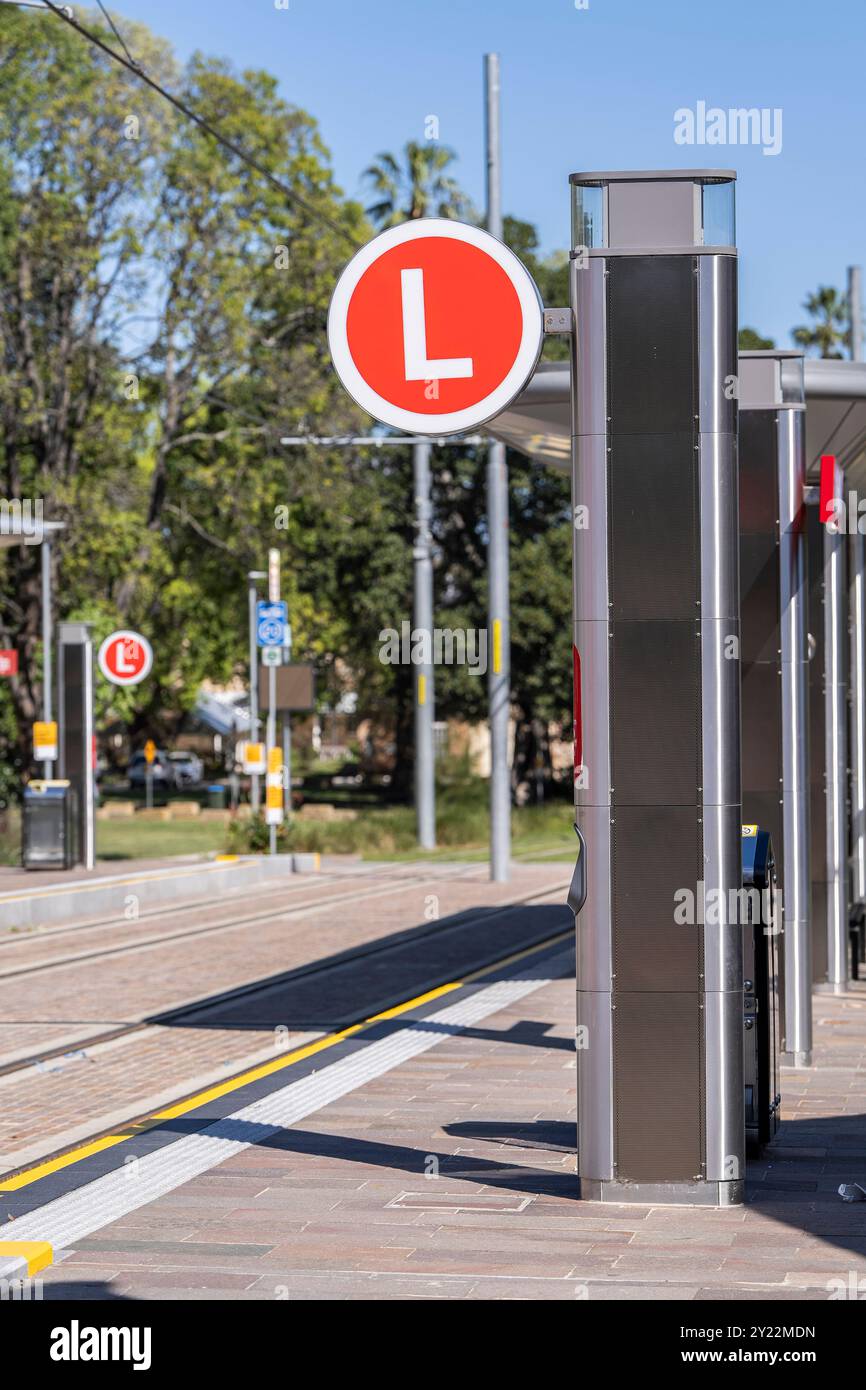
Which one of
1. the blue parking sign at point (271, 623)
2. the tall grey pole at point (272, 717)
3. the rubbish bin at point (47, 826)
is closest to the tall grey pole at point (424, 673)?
the tall grey pole at point (272, 717)

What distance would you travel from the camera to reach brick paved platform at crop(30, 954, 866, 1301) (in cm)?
576

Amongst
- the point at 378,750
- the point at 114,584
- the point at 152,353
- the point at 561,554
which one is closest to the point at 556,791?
the point at 561,554

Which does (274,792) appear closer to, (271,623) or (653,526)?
(271,623)

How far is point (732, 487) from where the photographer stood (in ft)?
22.6

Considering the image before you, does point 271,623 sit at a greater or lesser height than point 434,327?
lesser

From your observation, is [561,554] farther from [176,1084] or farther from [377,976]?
[176,1084]

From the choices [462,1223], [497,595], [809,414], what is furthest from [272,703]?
[462,1223]

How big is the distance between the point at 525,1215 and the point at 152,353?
32991mm

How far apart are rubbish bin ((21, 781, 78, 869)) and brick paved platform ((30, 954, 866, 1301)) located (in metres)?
16.3

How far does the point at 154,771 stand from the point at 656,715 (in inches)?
2402

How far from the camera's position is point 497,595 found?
25047 mm

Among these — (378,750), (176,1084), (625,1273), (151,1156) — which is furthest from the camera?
(378,750)

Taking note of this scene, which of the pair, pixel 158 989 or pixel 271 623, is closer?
pixel 158 989

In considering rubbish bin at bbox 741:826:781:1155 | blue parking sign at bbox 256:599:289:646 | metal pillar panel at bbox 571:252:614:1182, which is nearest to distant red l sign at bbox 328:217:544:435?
metal pillar panel at bbox 571:252:614:1182
